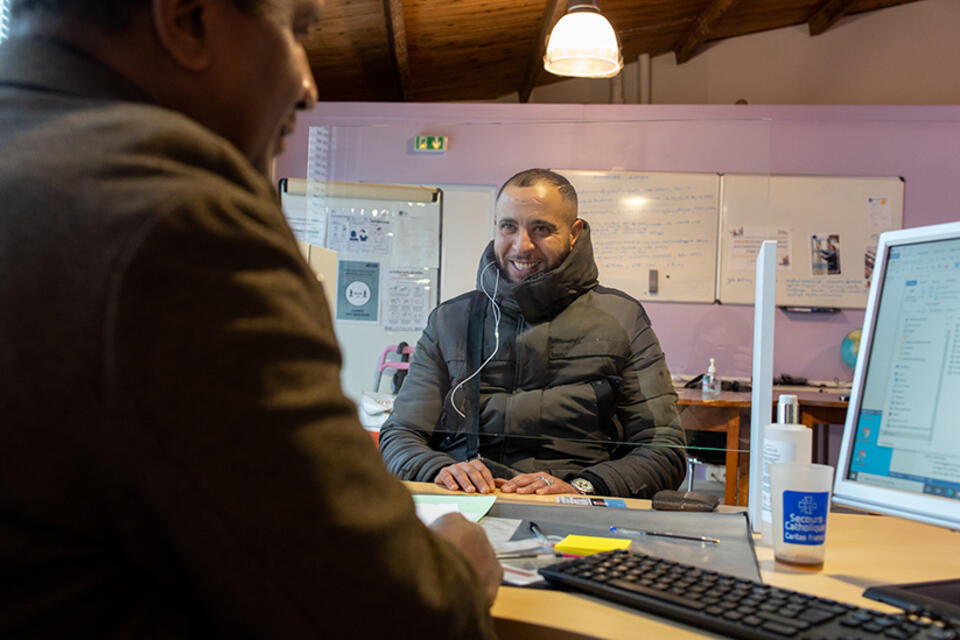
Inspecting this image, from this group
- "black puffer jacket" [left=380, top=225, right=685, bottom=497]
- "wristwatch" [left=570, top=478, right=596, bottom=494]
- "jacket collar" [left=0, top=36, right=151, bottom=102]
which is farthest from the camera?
"black puffer jacket" [left=380, top=225, right=685, bottom=497]

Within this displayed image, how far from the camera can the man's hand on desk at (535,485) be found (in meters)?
1.67

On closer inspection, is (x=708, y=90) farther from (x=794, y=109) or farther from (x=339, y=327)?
(x=339, y=327)

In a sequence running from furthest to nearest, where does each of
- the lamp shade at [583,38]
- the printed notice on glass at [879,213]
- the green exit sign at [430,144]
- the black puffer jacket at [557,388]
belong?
the printed notice on glass at [879,213], the lamp shade at [583,38], the green exit sign at [430,144], the black puffer jacket at [557,388]

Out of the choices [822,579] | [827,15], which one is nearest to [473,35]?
[827,15]

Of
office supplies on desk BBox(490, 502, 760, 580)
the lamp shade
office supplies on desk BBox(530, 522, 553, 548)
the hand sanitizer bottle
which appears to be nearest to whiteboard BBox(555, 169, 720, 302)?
the hand sanitizer bottle

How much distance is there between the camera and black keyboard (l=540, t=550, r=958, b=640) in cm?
75

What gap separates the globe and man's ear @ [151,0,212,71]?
5268 millimetres

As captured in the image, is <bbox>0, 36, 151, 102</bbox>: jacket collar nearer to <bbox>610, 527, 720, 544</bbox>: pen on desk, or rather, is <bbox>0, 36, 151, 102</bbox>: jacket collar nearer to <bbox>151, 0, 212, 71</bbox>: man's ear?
<bbox>151, 0, 212, 71</bbox>: man's ear

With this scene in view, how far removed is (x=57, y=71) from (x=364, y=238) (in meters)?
1.54

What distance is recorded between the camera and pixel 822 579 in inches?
41.1

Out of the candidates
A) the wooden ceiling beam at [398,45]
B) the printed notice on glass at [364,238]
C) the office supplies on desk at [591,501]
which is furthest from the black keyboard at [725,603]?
the wooden ceiling beam at [398,45]

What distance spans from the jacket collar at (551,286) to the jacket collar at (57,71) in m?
1.43

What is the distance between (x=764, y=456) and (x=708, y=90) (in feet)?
19.6

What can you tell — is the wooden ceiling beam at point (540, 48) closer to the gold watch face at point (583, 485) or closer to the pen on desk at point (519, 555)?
the gold watch face at point (583, 485)
